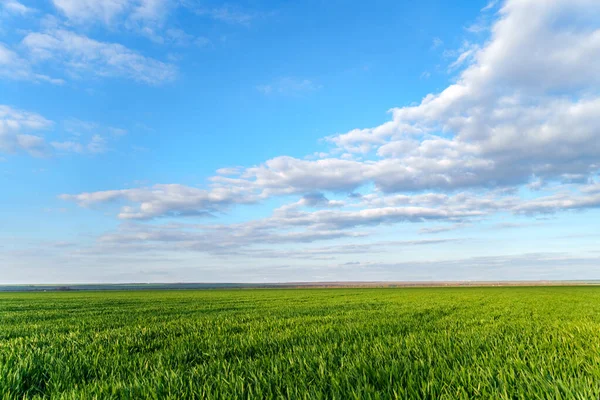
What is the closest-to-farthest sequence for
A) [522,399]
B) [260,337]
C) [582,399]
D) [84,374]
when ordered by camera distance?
[582,399] < [522,399] < [84,374] < [260,337]

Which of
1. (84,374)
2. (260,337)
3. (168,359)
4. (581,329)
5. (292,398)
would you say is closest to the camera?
(292,398)

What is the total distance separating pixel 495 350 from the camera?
662 centimetres

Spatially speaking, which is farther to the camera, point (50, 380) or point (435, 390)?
point (50, 380)

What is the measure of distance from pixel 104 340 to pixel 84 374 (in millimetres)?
3723

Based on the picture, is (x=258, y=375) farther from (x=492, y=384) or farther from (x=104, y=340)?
(x=104, y=340)

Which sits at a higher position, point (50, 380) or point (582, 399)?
point (582, 399)

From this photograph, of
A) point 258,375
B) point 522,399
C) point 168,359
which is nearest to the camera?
point 522,399

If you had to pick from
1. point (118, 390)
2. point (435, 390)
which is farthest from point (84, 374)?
point (435, 390)

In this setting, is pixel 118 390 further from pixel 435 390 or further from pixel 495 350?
pixel 495 350

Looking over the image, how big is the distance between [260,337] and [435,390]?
5.60 meters

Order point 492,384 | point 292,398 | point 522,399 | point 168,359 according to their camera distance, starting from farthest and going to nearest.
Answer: point 168,359, point 492,384, point 292,398, point 522,399

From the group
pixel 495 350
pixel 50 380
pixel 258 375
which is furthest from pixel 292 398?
pixel 495 350

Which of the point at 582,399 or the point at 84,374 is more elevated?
the point at 582,399

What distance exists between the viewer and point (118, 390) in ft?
14.9
